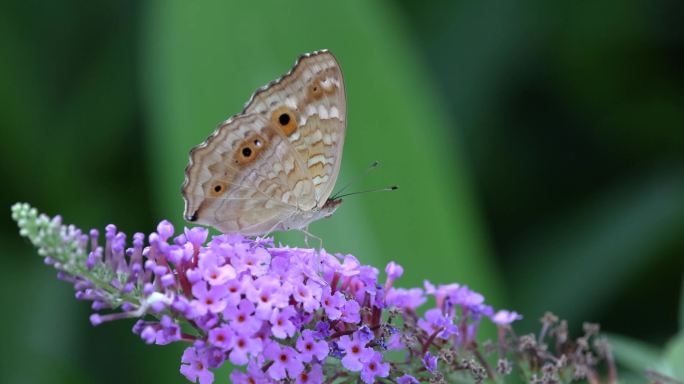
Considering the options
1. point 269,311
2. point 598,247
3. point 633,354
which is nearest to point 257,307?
point 269,311

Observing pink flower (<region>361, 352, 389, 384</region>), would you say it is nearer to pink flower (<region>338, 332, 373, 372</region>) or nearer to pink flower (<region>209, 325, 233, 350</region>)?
pink flower (<region>338, 332, 373, 372</region>)

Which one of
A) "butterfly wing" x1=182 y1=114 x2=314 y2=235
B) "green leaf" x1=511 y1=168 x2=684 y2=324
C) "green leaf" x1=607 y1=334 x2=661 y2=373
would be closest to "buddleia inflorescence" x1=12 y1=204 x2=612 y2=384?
"butterfly wing" x1=182 y1=114 x2=314 y2=235

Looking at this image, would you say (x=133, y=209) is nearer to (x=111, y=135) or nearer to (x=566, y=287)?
(x=111, y=135)

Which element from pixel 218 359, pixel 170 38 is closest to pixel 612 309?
pixel 170 38

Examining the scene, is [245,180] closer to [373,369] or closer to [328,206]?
[328,206]

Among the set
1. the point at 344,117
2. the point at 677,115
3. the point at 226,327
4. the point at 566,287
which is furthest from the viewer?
the point at 677,115

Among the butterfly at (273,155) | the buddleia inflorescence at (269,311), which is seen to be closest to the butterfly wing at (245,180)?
the butterfly at (273,155)

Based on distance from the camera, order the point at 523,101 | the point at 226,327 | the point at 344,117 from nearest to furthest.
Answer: the point at 226,327 → the point at 344,117 → the point at 523,101
